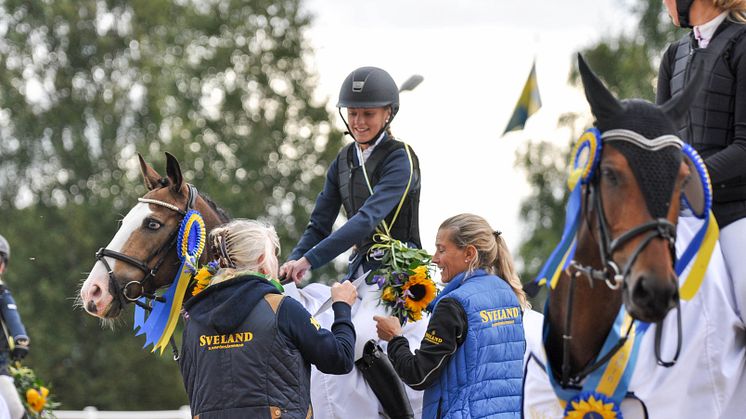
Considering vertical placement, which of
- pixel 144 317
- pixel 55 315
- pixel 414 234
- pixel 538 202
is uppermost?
pixel 414 234

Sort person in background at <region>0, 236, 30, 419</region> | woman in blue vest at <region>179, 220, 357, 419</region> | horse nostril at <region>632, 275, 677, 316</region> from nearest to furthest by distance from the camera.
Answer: horse nostril at <region>632, 275, 677, 316</region>
woman in blue vest at <region>179, 220, 357, 419</region>
person in background at <region>0, 236, 30, 419</region>

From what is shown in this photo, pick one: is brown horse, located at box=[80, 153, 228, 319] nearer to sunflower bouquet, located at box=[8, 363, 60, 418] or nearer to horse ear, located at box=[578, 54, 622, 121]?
horse ear, located at box=[578, 54, 622, 121]

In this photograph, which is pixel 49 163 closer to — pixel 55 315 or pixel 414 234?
pixel 55 315

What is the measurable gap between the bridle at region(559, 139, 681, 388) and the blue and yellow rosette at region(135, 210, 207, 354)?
9.62 ft

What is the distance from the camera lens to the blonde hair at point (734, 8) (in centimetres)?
509

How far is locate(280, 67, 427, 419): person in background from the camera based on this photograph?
709 centimetres

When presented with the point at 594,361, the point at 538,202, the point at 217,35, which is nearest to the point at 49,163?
the point at 217,35

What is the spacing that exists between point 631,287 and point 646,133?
24.3 inches

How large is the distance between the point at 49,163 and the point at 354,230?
26.3 metres

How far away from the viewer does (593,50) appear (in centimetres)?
3169

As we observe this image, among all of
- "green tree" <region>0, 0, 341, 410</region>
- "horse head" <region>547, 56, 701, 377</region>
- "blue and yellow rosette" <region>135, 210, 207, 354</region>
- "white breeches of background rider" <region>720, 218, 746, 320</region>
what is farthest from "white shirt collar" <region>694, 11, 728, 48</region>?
"green tree" <region>0, 0, 341, 410</region>

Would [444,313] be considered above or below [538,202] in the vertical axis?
above

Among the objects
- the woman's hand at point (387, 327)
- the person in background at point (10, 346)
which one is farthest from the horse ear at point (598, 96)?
the person in background at point (10, 346)

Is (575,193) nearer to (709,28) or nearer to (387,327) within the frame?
(709,28)
